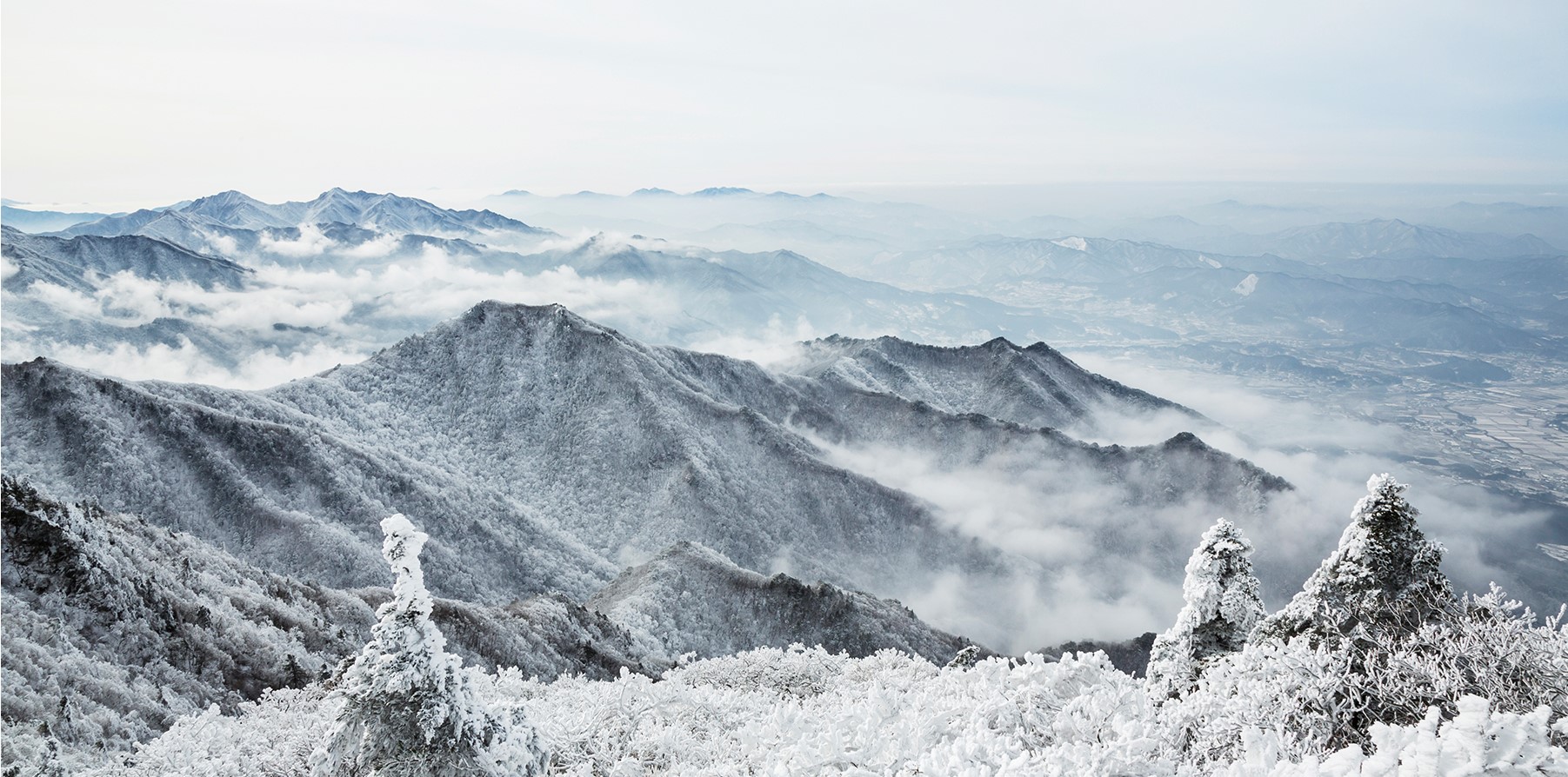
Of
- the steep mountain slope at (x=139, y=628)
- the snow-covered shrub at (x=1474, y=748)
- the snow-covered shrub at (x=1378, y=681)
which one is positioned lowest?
the steep mountain slope at (x=139, y=628)

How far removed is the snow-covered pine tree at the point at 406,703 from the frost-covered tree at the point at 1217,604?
21934mm

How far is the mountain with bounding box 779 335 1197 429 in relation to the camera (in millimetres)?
164125

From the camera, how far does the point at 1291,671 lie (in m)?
12.2

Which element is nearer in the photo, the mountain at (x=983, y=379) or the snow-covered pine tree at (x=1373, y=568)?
the snow-covered pine tree at (x=1373, y=568)

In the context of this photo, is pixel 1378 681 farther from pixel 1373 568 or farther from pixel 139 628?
pixel 139 628

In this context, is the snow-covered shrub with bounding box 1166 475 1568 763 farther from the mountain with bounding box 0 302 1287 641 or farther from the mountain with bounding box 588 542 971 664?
the mountain with bounding box 0 302 1287 641

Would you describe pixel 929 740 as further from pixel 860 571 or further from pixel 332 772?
pixel 860 571

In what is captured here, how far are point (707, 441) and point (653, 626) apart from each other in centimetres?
5521

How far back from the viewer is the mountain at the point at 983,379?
164 meters

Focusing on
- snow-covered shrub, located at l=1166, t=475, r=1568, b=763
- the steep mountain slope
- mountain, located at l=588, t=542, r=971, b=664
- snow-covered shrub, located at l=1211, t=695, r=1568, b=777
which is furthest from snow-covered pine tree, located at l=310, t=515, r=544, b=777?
mountain, located at l=588, t=542, r=971, b=664

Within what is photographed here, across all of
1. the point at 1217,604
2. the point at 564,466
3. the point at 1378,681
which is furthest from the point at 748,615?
the point at 1378,681

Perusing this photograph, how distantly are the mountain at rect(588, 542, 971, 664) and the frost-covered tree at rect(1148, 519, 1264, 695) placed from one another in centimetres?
3563

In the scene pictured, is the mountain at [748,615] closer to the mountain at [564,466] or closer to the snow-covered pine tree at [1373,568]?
the mountain at [564,466]

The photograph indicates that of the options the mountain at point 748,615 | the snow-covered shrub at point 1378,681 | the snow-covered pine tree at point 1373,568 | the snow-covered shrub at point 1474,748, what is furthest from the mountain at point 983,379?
the snow-covered shrub at point 1474,748
